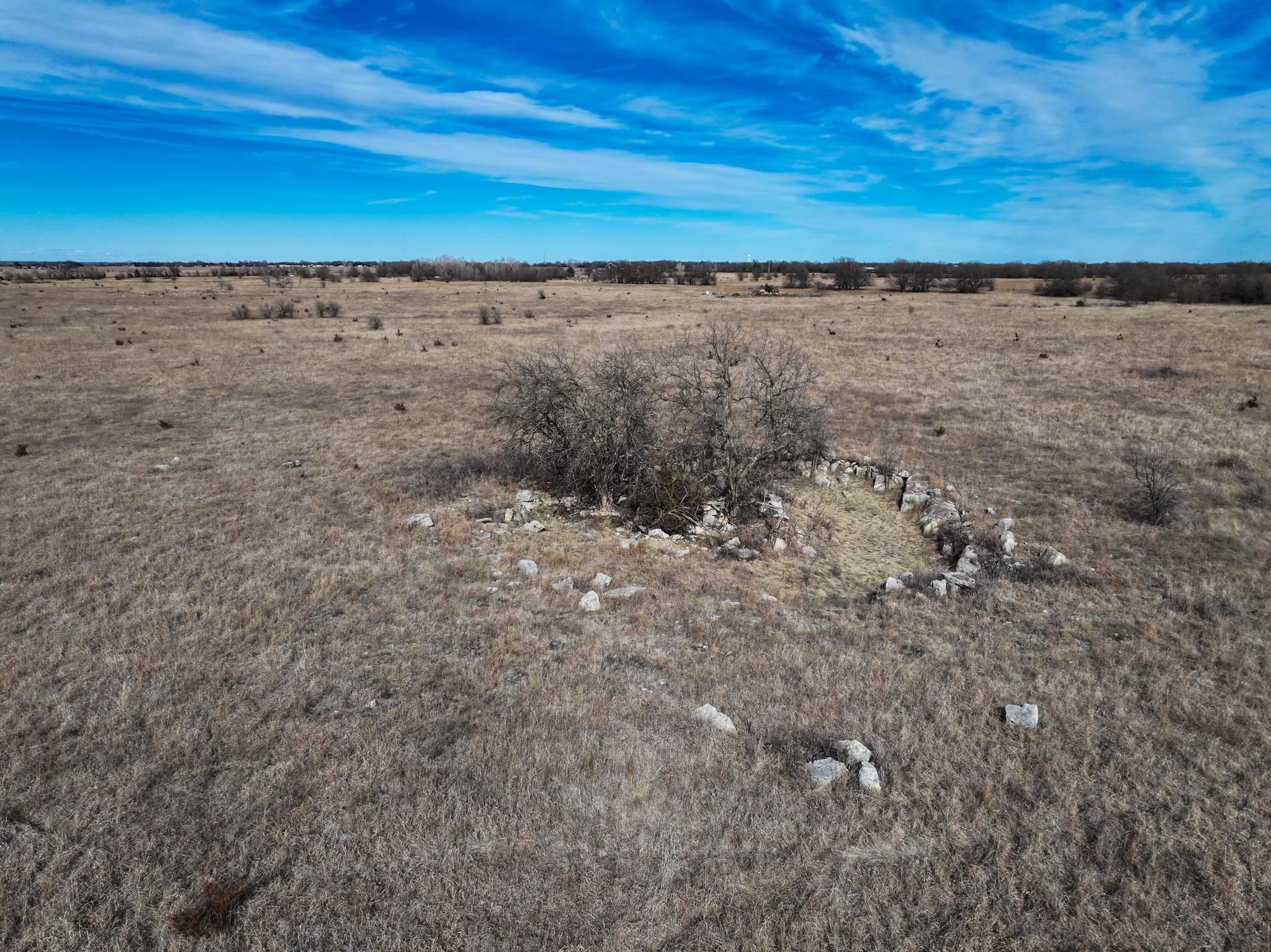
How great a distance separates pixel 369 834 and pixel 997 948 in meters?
3.60

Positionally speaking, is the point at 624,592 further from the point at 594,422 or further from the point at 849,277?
the point at 849,277

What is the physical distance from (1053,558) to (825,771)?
16.8 ft

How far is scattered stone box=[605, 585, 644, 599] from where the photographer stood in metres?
7.09

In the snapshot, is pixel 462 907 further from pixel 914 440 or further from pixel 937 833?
pixel 914 440

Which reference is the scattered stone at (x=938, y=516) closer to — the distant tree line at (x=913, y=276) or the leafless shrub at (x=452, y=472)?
the leafless shrub at (x=452, y=472)

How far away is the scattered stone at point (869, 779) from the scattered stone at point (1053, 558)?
15.6ft

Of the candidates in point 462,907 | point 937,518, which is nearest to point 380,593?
point 462,907

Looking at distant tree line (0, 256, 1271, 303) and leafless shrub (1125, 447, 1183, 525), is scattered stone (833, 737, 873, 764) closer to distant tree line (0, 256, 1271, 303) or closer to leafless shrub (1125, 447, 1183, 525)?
leafless shrub (1125, 447, 1183, 525)

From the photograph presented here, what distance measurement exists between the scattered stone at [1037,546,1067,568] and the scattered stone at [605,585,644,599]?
16.1 ft

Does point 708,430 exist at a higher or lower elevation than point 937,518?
higher

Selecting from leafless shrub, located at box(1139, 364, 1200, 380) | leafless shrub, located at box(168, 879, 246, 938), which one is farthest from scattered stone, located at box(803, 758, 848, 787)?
leafless shrub, located at box(1139, 364, 1200, 380)

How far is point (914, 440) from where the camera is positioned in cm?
1373

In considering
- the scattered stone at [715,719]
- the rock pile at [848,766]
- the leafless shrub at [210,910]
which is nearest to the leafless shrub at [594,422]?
the scattered stone at [715,719]

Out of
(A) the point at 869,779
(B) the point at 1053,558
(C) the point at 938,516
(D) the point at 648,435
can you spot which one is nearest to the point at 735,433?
(D) the point at 648,435
